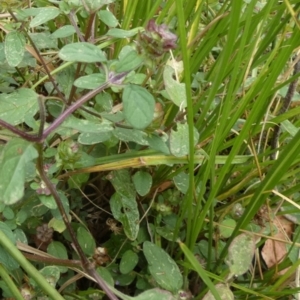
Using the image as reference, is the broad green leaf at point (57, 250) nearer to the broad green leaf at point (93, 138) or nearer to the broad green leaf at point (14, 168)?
the broad green leaf at point (93, 138)

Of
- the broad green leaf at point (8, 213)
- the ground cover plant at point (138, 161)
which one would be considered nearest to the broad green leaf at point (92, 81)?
the ground cover plant at point (138, 161)

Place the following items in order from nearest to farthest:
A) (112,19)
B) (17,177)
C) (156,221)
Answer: (17,177)
(112,19)
(156,221)

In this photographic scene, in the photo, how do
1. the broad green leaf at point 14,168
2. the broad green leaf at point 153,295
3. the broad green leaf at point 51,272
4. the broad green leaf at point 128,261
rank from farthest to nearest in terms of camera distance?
the broad green leaf at point 128,261, the broad green leaf at point 51,272, the broad green leaf at point 153,295, the broad green leaf at point 14,168

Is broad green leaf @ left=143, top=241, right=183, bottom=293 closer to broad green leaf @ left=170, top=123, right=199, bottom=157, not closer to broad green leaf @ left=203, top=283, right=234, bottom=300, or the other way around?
broad green leaf @ left=203, top=283, right=234, bottom=300

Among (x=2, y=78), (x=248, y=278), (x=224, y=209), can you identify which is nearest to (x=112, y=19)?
(x=2, y=78)

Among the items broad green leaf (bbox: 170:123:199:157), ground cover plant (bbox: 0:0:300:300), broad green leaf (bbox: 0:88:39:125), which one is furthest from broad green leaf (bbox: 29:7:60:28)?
broad green leaf (bbox: 170:123:199:157)

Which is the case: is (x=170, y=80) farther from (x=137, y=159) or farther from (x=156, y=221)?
(x=156, y=221)
